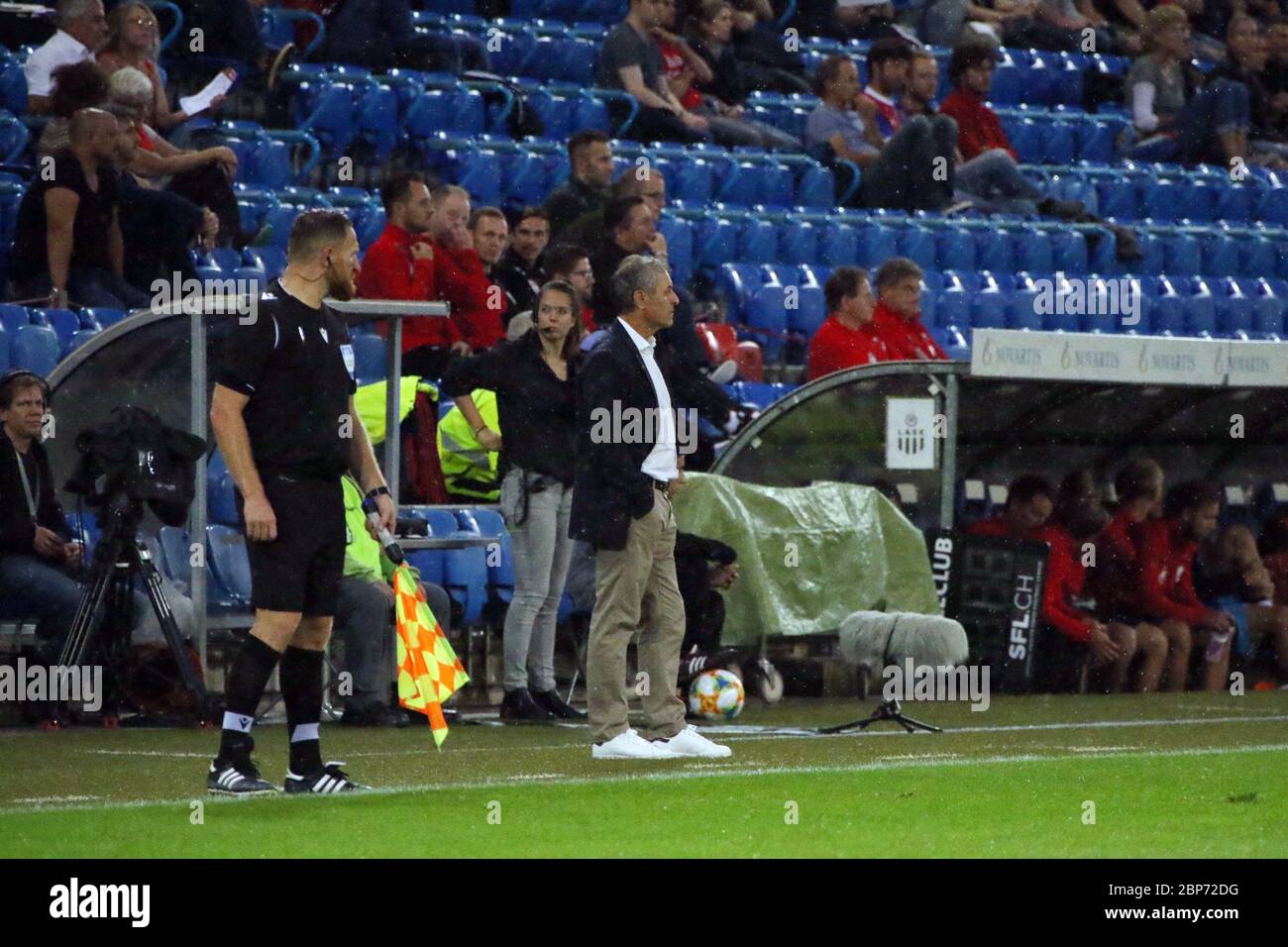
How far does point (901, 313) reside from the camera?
15219 mm

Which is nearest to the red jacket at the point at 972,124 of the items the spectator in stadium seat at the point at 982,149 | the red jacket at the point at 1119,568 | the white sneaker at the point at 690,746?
the spectator in stadium seat at the point at 982,149

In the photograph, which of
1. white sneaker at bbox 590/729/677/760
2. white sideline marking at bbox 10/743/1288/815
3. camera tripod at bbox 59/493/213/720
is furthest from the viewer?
camera tripod at bbox 59/493/213/720

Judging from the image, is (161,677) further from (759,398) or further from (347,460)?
(759,398)

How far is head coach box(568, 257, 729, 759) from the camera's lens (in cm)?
1007

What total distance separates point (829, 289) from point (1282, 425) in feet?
12.1

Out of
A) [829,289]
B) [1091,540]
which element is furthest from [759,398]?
[1091,540]

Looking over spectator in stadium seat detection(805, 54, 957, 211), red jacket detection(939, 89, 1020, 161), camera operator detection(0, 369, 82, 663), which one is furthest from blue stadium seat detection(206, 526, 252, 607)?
red jacket detection(939, 89, 1020, 161)

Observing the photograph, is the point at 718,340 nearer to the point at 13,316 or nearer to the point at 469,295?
the point at 469,295

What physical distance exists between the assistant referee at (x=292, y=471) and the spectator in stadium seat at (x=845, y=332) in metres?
6.64

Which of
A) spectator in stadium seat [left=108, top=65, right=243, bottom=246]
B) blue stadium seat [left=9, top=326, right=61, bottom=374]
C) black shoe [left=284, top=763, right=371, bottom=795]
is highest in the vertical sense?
spectator in stadium seat [left=108, top=65, right=243, bottom=246]

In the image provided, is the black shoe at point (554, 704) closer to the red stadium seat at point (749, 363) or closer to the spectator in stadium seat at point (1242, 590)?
the red stadium seat at point (749, 363)

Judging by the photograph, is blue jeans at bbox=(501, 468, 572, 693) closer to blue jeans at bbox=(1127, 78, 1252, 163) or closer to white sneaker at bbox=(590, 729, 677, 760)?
white sneaker at bbox=(590, 729, 677, 760)

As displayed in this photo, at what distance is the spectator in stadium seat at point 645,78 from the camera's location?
19.1 meters

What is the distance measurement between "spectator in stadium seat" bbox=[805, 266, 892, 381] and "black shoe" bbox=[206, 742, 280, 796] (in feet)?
22.7
